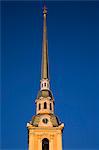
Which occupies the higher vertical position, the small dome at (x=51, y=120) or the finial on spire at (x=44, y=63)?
the finial on spire at (x=44, y=63)

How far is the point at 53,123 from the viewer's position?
53.0 metres

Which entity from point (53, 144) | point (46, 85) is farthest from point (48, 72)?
point (53, 144)

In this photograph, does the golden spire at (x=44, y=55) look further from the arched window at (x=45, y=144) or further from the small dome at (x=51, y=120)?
the arched window at (x=45, y=144)

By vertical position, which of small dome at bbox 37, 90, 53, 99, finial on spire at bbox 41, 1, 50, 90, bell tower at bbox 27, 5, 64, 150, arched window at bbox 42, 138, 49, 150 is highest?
finial on spire at bbox 41, 1, 50, 90

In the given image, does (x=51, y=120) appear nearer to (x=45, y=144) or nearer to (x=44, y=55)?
(x=45, y=144)

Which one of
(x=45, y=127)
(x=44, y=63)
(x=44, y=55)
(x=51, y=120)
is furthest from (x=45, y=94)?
(x=44, y=55)

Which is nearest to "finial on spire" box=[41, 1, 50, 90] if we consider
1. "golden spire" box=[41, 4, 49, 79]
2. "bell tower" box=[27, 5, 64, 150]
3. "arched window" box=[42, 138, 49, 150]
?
"golden spire" box=[41, 4, 49, 79]

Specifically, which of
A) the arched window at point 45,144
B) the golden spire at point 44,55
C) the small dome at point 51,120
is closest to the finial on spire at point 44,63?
the golden spire at point 44,55

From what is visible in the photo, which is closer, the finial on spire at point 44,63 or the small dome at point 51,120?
the small dome at point 51,120

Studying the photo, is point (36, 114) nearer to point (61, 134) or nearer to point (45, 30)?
point (61, 134)

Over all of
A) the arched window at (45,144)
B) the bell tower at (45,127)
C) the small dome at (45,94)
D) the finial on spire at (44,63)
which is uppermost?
the finial on spire at (44,63)

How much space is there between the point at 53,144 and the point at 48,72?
11.1 metres

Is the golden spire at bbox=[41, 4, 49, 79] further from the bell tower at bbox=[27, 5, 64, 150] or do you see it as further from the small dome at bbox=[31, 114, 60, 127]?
the small dome at bbox=[31, 114, 60, 127]

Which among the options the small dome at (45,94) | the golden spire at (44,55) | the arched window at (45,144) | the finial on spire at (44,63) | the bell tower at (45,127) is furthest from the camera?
the golden spire at (44,55)
